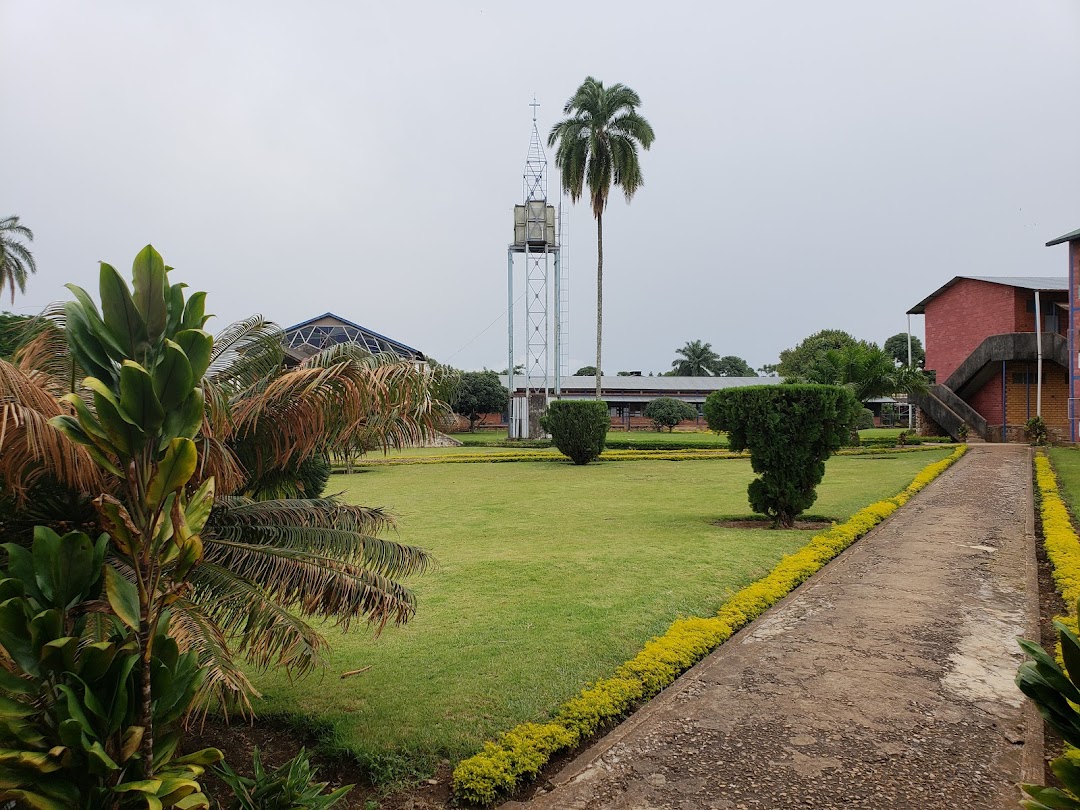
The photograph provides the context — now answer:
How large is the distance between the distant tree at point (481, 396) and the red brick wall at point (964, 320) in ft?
84.5

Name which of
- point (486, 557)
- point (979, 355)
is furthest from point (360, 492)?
point (979, 355)

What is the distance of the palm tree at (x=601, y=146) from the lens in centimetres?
3073

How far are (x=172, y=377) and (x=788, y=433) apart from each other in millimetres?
9118

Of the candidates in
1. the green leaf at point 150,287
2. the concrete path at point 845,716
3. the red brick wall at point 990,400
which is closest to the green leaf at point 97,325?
the green leaf at point 150,287

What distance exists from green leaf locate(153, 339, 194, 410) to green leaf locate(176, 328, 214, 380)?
5cm

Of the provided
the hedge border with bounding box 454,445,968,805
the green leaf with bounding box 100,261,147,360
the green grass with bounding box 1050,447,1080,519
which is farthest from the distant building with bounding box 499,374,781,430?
the green leaf with bounding box 100,261,147,360

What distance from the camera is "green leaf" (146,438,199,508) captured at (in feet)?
7.30

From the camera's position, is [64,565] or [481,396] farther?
[481,396]

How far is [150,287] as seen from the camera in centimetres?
240

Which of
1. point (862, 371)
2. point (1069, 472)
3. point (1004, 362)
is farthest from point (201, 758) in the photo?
point (1004, 362)

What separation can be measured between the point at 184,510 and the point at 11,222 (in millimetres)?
50904

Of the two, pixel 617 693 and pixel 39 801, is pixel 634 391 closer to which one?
pixel 617 693

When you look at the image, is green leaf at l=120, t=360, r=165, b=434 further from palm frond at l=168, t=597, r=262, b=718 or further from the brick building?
the brick building

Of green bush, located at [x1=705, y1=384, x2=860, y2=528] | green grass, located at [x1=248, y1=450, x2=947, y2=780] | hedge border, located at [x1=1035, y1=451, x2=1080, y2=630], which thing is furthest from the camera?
green bush, located at [x1=705, y1=384, x2=860, y2=528]
